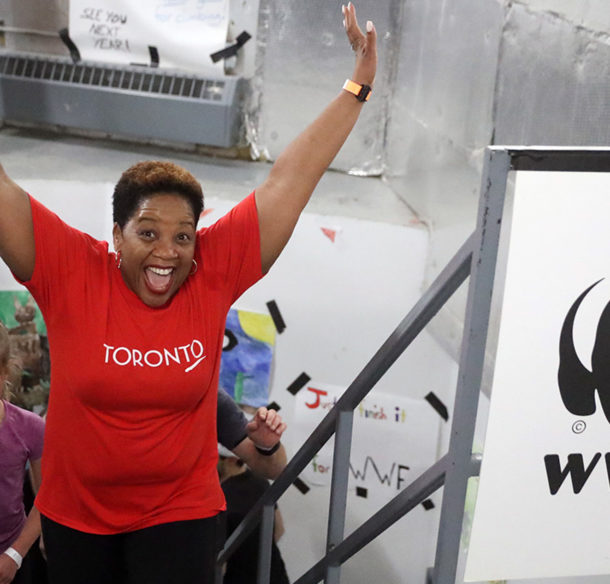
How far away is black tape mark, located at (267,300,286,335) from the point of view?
2459 mm

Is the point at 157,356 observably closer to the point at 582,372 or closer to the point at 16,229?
the point at 16,229

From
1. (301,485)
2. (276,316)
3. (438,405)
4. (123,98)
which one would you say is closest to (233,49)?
(123,98)

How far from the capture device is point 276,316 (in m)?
2.47

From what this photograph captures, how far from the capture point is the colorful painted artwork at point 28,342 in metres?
2.60

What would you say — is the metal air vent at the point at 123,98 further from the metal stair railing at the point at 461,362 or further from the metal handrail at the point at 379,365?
the metal stair railing at the point at 461,362

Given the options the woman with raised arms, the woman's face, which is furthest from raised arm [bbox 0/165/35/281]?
the woman's face

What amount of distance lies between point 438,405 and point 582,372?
153cm

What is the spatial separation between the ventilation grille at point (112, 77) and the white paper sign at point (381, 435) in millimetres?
983

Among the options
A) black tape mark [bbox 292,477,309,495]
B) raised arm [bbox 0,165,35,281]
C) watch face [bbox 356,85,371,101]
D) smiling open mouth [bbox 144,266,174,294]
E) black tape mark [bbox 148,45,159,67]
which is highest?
black tape mark [bbox 148,45,159,67]

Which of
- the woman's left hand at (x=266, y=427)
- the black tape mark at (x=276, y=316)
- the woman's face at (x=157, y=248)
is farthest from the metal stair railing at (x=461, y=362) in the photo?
the black tape mark at (x=276, y=316)

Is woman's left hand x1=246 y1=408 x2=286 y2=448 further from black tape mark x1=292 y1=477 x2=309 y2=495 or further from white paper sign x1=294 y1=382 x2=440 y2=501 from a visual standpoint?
black tape mark x1=292 y1=477 x2=309 y2=495

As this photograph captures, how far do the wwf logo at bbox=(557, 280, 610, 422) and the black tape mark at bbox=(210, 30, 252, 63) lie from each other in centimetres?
195

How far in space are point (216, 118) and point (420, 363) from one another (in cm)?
98

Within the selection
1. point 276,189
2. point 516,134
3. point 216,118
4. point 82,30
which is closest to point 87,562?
point 276,189
